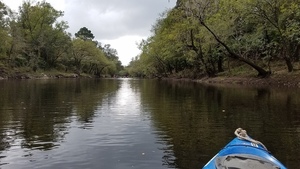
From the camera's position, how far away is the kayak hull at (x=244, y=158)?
593 centimetres

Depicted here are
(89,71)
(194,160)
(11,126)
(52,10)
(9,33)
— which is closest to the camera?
(194,160)

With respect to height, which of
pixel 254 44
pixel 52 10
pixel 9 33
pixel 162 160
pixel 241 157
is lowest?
pixel 162 160

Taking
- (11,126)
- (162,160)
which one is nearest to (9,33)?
(11,126)

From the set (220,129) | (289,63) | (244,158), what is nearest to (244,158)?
(244,158)

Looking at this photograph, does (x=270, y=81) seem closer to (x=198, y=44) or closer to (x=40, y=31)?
(x=198, y=44)

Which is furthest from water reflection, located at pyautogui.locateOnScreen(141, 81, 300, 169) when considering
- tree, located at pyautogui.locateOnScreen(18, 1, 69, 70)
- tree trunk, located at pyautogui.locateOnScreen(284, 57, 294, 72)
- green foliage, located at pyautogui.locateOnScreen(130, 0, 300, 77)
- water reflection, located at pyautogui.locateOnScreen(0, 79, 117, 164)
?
tree, located at pyautogui.locateOnScreen(18, 1, 69, 70)

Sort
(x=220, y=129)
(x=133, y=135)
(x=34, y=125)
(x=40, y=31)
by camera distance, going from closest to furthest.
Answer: (x=133, y=135), (x=220, y=129), (x=34, y=125), (x=40, y=31)

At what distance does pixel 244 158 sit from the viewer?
6297 millimetres

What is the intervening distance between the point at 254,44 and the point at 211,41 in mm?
6501

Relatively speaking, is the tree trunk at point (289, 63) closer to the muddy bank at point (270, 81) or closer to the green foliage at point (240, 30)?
the green foliage at point (240, 30)

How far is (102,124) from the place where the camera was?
14.4m

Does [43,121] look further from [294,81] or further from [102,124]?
[294,81]

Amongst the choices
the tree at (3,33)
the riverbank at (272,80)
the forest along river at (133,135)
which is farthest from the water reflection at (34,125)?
the tree at (3,33)

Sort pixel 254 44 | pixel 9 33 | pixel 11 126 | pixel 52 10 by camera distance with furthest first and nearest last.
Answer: pixel 52 10 → pixel 9 33 → pixel 254 44 → pixel 11 126
